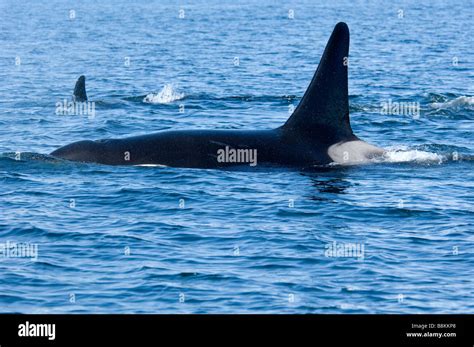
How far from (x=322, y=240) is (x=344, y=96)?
17.4ft

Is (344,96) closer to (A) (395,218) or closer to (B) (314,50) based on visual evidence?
(A) (395,218)

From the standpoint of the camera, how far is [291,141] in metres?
21.2

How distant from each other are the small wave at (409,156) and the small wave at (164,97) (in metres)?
13.7

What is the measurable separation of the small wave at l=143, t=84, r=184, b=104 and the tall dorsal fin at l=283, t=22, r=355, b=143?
589 inches

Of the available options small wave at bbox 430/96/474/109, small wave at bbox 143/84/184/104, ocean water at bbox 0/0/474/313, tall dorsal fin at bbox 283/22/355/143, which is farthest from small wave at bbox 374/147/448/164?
small wave at bbox 143/84/184/104

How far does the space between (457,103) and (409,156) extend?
36.7ft

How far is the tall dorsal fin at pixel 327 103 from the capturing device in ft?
68.0

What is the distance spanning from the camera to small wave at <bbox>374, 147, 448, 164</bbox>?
22.3m

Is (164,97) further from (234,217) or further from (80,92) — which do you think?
(234,217)
